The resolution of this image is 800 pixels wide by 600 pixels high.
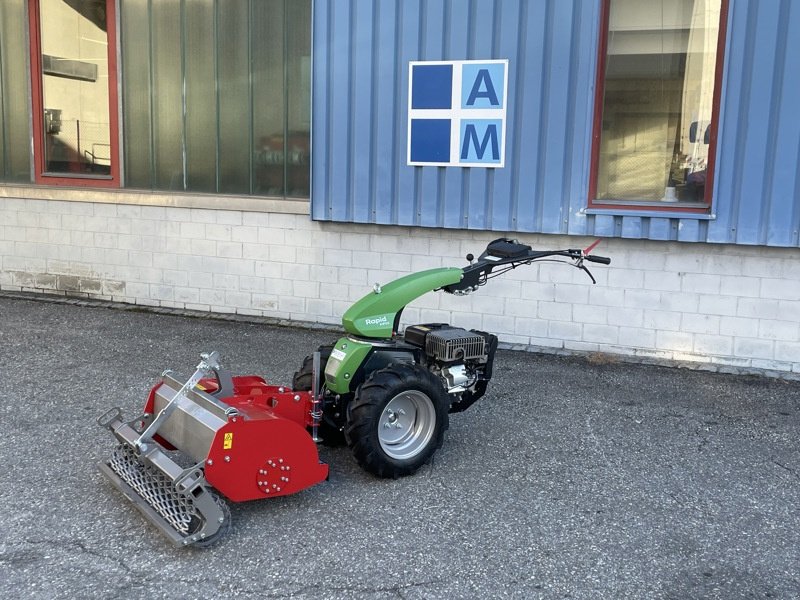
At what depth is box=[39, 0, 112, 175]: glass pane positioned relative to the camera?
31.2ft

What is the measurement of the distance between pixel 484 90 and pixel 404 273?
201 cm

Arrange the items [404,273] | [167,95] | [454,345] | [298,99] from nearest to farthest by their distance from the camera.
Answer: [454,345] < [404,273] < [298,99] < [167,95]

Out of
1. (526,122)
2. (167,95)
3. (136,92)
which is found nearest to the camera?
(526,122)

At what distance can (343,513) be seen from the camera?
4.23 metres

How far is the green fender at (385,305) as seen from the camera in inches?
183

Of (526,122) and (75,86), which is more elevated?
(75,86)

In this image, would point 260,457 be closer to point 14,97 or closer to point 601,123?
point 601,123

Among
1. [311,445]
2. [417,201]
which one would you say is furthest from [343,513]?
[417,201]

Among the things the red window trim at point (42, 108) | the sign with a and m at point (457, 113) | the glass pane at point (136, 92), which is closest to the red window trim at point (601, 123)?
the sign with a and m at point (457, 113)

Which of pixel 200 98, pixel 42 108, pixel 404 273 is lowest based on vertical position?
pixel 404 273

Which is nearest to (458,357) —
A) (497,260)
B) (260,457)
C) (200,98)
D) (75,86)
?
(497,260)

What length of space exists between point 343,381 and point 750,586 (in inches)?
90.3

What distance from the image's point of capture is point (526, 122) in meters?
7.51

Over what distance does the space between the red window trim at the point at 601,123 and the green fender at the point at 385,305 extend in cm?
328
